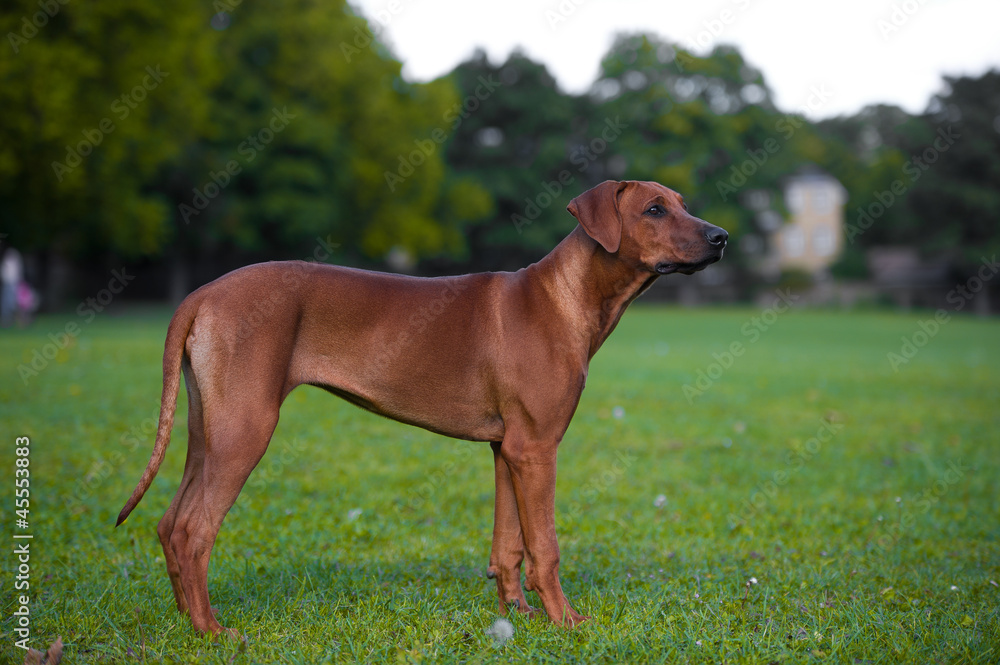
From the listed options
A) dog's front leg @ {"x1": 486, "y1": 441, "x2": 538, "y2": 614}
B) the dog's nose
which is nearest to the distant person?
dog's front leg @ {"x1": 486, "y1": 441, "x2": 538, "y2": 614}

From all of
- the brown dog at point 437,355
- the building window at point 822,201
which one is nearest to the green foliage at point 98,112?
the brown dog at point 437,355

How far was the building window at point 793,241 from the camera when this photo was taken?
235 ft

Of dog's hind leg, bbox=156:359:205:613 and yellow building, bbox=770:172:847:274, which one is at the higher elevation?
dog's hind leg, bbox=156:359:205:613

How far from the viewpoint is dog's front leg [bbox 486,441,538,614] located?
3852 millimetres

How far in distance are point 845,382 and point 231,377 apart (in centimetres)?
1291

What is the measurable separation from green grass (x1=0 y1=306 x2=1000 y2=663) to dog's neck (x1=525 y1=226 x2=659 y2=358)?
146 centimetres

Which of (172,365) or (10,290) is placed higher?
(172,365)

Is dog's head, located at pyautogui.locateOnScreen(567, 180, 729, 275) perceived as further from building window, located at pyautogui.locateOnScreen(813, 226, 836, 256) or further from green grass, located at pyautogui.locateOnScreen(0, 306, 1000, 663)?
building window, located at pyautogui.locateOnScreen(813, 226, 836, 256)

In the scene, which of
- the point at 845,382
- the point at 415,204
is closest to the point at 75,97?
the point at 415,204

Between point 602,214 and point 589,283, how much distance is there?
13.9 inches

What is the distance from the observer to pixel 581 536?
5.30 m

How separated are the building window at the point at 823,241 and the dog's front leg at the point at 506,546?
7333cm

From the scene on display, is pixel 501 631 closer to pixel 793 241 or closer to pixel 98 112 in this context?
pixel 98 112

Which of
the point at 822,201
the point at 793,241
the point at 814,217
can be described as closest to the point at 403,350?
the point at 814,217
